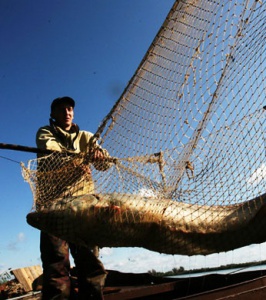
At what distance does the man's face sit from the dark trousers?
5.86 feet

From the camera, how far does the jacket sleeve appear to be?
4.73 metres

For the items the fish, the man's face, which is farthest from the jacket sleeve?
the fish

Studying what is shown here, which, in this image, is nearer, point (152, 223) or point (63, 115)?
point (152, 223)

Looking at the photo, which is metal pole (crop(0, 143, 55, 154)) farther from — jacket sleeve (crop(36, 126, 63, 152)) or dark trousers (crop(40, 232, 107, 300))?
dark trousers (crop(40, 232, 107, 300))

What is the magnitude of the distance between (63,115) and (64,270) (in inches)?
92.6

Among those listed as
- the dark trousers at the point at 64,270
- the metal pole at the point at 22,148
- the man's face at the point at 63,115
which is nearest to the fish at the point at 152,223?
the dark trousers at the point at 64,270

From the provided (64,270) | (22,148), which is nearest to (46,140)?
(22,148)

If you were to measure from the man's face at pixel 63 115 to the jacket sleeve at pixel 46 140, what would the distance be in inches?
10.8

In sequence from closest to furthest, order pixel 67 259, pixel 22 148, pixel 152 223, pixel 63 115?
pixel 152 223
pixel 67 259
pixel 22 148
pixel 63 115

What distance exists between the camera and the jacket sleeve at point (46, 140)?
4.73 m

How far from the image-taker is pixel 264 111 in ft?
13.1

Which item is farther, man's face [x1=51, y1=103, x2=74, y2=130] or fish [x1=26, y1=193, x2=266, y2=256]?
man's face [x1=51, y1=103, x2=74, y2=130]

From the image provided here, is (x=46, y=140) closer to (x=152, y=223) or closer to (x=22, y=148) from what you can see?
(x=22, y=148)

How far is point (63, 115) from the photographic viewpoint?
201 inches
